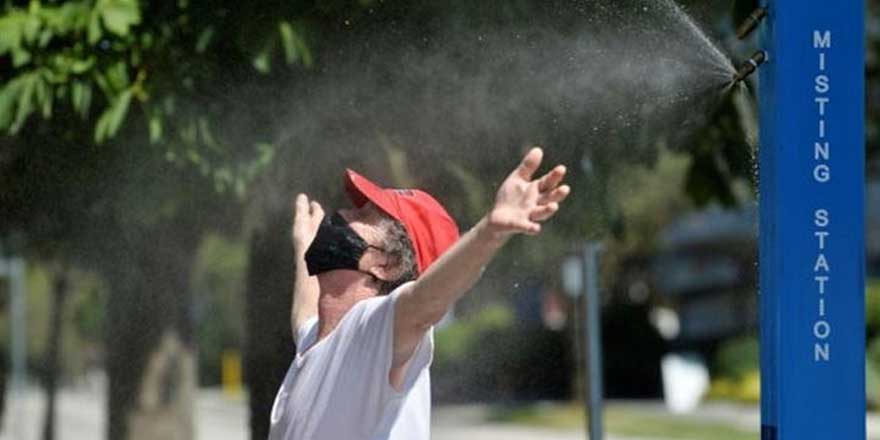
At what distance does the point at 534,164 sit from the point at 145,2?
3899 mm

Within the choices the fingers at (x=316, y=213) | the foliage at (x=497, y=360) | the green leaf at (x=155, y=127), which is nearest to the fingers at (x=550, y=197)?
the fingers at (x=316, y=213)

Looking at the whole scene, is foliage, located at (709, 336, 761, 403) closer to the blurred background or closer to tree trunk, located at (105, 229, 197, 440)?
tree trunk, located at (105, 229, 197, 440)

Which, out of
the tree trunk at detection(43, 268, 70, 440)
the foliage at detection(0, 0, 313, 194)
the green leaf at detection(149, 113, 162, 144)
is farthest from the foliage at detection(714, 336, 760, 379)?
the green leaf at detection(149, 113, 162, 144)

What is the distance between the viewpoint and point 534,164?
3.71 meters

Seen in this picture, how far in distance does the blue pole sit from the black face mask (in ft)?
2.91

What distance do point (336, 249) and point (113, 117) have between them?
285cm

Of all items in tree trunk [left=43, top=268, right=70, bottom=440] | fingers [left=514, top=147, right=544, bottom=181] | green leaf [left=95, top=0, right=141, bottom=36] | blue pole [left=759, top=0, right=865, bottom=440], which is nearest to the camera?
fingers [left=514, top=147, right=544, bottom=181]

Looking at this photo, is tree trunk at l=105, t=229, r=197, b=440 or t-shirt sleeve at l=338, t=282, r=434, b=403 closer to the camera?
t-shirt sleeve at l=338, t=282, r=434, b=403

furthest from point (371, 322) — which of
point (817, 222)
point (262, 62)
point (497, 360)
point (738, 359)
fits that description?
point (738, 359)

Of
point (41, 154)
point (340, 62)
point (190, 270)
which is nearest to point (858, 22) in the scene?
point (340, 62)

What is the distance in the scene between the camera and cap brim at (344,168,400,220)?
4422 millimetres

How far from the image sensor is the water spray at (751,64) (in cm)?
434

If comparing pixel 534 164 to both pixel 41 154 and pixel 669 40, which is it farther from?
pixel 41 154

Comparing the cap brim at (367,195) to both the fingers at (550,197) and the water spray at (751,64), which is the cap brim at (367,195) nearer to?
the fingers at (550,197)
